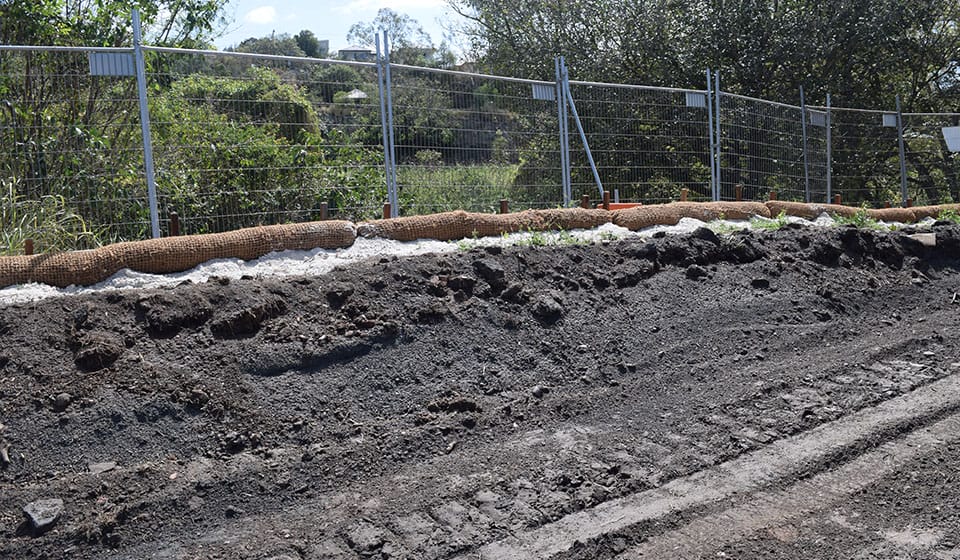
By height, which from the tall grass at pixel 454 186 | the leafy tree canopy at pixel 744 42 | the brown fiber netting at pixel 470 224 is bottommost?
the brown fiber netting at pixel 470 224

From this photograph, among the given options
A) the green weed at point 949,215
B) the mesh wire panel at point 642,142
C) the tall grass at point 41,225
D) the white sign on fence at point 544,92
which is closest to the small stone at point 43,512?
the tall grass at point 41,225

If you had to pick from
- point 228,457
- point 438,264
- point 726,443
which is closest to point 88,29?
point 438,264

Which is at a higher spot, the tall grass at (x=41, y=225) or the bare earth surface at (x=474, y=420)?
the tall grass at (x=41, y=225)

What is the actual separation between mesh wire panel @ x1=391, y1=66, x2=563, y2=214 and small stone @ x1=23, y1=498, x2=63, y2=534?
5437 millimetres

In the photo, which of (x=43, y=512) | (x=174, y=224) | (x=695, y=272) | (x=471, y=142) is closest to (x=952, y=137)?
(x=471, y=142)

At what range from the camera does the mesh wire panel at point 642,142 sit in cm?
1098

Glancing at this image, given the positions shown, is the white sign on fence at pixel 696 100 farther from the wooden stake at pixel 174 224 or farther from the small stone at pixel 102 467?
the small stone at pixel 102 467

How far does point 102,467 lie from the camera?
4.04 metres

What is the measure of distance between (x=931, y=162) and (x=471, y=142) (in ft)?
41.2

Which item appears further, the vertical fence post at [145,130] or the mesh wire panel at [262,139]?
the mesh wire panel at [262,139]

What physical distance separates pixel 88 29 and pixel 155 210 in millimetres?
3760

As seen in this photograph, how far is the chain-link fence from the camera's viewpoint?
23.4ft

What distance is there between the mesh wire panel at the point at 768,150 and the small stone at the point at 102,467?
406 inches

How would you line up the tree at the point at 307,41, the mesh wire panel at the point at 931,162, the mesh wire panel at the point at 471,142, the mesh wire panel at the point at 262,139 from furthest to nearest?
the tree at the point at 307,41 → the mesh wire panel at the point at 931,162 → the mesh wire panel at the point at 471,142 → the mesh wire panel at the point at 262,139
